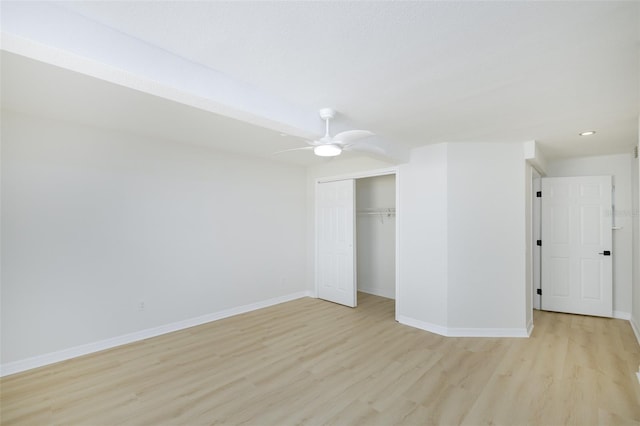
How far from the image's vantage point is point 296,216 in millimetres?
5656

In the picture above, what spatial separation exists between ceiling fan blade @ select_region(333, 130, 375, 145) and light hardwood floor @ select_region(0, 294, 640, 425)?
7.10 ft

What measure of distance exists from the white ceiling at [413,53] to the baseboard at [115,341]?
256cm

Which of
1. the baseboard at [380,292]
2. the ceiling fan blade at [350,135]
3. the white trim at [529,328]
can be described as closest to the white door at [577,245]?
the white trim at [529,328]

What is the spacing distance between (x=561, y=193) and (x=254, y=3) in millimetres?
5318

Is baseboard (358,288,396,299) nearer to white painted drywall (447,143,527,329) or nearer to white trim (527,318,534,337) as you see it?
white painted drywall (447,143,527,329)

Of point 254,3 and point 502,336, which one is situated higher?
point 254,3

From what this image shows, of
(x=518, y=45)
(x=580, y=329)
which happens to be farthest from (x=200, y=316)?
(x=580, y=329)

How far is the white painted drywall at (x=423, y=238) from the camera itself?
393 cm

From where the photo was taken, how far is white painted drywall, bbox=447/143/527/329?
375cm

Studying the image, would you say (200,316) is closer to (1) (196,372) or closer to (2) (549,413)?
(1) (196,372)

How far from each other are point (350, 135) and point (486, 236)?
250cm

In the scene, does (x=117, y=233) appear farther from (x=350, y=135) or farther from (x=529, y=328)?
(x=529, y=328)

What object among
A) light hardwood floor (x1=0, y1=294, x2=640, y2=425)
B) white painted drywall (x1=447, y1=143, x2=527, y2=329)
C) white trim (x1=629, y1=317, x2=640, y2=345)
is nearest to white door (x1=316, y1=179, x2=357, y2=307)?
light hardwood floor (x1=0, y1=294, x2=640, y2=425)

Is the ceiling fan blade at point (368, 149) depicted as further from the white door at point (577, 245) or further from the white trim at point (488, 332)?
the white door at point (577, 245)
